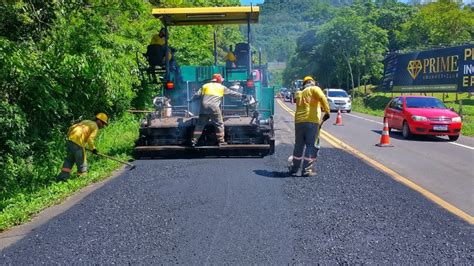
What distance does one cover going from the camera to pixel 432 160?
11.7m

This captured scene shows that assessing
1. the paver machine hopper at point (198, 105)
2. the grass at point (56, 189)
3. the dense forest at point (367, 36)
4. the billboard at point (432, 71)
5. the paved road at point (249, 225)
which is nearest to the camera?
the paved road at point (249, 225)

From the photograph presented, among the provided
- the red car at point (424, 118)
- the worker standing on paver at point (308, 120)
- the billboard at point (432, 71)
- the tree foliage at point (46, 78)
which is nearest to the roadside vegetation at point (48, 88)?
the tree foliage at point (46, 78)

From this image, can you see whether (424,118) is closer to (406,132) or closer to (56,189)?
(406,132)

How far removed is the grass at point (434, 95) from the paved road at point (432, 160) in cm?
341

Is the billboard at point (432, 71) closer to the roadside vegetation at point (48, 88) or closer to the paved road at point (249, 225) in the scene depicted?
the roadside vegetation at point (48, 88)

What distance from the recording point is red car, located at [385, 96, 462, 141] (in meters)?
15.9

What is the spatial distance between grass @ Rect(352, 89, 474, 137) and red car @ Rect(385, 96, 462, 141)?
2092mm

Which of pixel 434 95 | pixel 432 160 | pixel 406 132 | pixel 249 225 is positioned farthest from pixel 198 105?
pixel 434 95

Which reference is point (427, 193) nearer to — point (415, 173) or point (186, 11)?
point (415, 173)

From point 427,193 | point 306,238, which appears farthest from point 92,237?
point 427,193

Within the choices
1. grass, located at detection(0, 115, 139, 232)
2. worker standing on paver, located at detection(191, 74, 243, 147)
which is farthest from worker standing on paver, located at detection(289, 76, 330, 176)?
grass, located at detection(0, 115, 139, 232)

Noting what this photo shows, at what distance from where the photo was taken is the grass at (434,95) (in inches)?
858

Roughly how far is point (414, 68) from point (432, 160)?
2049 centimetres

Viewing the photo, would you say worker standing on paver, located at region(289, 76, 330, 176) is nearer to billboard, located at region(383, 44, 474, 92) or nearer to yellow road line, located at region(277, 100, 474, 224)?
yellow road line, located at region(277, 100, 474, 224)
